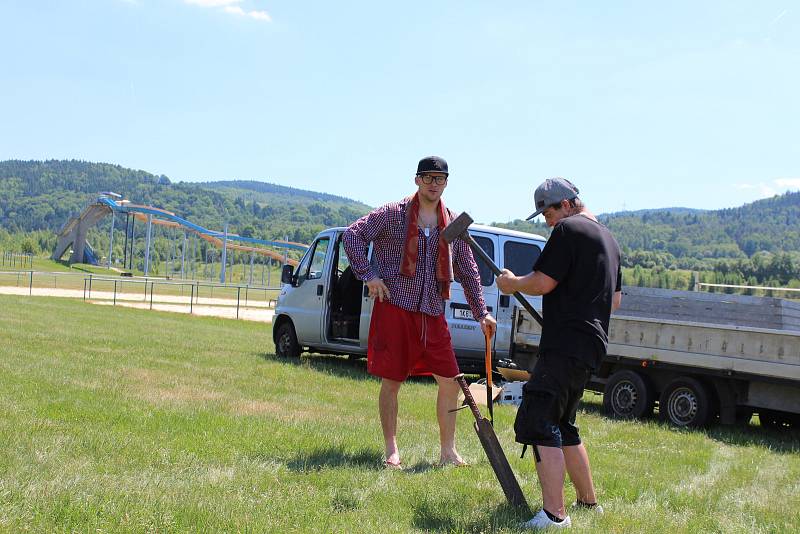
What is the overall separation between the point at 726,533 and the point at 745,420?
20.7 ft

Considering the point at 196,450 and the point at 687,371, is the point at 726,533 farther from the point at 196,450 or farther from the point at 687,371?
the point at 687,371

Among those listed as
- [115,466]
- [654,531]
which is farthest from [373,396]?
[654,531]

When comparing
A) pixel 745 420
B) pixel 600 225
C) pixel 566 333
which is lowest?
pixel 745 420

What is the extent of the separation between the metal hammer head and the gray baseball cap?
0.61m

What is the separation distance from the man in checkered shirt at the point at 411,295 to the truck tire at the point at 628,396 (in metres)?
4.56

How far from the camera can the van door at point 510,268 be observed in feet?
42.2

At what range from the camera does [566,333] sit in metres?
4.57

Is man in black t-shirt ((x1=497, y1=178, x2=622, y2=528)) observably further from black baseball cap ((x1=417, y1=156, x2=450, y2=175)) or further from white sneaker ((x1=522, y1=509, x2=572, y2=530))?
black baseball cap ((x1=417, y1=156, x2=450, y2=175))

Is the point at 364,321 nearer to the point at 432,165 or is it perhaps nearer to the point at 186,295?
the point at 432,165

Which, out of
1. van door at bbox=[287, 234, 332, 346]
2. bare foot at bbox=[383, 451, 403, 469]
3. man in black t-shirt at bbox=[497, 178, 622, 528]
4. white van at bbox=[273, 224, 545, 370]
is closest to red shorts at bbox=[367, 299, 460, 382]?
bare foot at bbox=[383, 451, 403, 469]

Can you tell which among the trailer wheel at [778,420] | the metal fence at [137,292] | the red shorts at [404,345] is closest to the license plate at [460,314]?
the trailer wheel at [778,420]

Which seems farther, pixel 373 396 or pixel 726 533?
pixel 373 396

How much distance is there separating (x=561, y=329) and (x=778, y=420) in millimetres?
7271

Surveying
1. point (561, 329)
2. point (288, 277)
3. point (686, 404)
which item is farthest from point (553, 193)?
point (288, 277)
